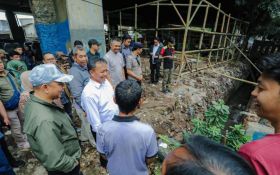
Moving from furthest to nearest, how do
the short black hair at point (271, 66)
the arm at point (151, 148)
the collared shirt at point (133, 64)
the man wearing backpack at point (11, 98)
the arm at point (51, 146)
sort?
the collared shirt at point (133, 64), the man wearing backpack at point (11, 98), the arm at point (151, 148), the arm at point (51, 146), the short black hair at point (271, 66)

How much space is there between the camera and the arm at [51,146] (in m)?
1.36

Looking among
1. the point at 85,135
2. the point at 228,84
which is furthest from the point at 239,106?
the point at 85,135

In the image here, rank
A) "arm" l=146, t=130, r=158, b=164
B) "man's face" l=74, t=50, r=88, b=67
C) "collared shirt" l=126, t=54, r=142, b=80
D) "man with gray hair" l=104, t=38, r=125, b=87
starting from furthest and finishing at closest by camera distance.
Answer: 1. "collared shirt" l=126, t=54, r=142, b=80
2. "man with gray hair" l=104, t=38, r=125, b=87
3. "man's face" l=74, t=50, r=88, b=67
4. "arm" l=146, t=130, r=158, b=164

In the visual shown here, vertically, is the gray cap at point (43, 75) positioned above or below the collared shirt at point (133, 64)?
above

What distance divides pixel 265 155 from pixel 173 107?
13.3ft

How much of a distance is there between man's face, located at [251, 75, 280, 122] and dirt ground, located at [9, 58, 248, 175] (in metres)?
2.24

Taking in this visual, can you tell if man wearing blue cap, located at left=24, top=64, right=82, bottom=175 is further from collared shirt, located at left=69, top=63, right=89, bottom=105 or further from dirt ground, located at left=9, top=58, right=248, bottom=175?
dirt ground, located at left=9, top=58, right=248, bottom=175

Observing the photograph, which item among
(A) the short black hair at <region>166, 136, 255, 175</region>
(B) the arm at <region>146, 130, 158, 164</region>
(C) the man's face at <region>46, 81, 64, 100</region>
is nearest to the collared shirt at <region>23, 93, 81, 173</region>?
(C) the man's face at <region>46, 81, 64, 100</region>

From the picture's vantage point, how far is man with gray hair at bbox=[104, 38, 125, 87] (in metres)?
3.57

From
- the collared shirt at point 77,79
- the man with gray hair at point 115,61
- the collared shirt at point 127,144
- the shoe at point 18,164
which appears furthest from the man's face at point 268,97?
the shoe at point 18,164

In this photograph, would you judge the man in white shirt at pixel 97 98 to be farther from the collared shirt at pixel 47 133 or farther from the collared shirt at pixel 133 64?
the collared shirt at pixel 133 64

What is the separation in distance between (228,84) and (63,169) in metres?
7.92

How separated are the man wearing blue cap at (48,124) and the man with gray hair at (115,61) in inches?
79.0

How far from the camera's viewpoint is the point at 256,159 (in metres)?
0.75
